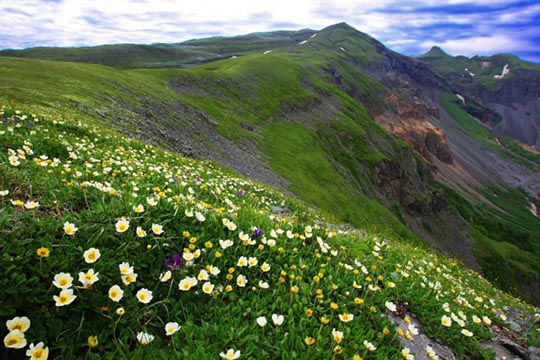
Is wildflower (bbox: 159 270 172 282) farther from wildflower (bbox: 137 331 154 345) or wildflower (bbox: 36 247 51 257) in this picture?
wildflower (bbox: 36 247 51 257)

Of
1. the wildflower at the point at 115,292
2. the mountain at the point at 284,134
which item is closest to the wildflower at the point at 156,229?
the wildflower at the point at 115,292

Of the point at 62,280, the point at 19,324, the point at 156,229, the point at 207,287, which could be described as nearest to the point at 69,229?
the point at 62,280

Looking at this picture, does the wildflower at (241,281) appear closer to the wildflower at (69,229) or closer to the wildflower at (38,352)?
the wildflower at (69,229)

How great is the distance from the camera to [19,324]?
10.8 feet

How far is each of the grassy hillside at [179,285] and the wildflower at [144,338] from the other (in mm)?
11

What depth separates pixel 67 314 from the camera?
3.85 meters

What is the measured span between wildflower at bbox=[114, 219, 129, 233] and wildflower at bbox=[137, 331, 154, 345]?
1.38 meters

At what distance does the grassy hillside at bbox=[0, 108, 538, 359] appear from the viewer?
3.76 m

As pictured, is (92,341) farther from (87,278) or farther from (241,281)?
(241,281)

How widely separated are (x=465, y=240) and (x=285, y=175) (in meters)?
85.1

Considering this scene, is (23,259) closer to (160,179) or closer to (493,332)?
(160,179)

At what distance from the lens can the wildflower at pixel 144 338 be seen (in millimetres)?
3745

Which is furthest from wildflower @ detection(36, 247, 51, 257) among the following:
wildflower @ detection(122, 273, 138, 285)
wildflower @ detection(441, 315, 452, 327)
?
wildflower @ detection(441, 315, 452, 327)

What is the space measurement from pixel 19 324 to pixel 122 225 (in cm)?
162
